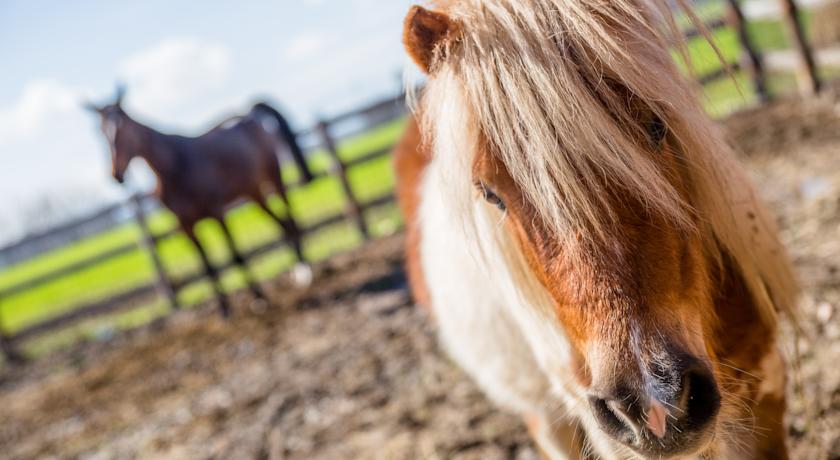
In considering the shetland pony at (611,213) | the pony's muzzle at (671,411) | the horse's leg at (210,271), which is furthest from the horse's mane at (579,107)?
the horse's leg at (210,271)

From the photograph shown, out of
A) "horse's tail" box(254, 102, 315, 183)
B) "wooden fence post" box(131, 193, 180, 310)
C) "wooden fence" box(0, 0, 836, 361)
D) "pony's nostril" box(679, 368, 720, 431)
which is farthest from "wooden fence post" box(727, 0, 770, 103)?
"wooden fence post" box(131, 193, 180, 310)

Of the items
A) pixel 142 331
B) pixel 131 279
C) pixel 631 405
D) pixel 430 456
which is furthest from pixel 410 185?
pixel 131 279

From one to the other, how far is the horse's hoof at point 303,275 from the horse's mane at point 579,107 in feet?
18.9

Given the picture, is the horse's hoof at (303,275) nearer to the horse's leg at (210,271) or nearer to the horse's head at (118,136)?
the horse's leg at (210,271)

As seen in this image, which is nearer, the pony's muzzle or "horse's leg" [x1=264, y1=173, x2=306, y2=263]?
the pony's muzzle

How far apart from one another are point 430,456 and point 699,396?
2.07 meters

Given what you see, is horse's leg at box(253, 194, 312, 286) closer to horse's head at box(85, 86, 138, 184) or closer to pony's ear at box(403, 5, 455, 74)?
horse's head at box(85, 86, 138, 184)

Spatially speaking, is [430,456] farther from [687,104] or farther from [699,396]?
[687,104]

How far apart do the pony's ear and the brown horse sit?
428cm

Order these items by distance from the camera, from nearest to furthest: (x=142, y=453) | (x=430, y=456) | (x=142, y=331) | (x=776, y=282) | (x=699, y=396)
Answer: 1. (x=699, y=396)
2. (x=776, y=282)
3. (x=430, y=456)
4. (x=142, y=453)
5. (x=142, y=331)

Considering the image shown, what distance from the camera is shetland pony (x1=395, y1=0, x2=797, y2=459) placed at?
3.49 feet

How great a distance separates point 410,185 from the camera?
3152 millimetres

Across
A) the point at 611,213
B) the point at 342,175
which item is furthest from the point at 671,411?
→ the point at 342,175

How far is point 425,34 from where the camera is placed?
1.38 metres
